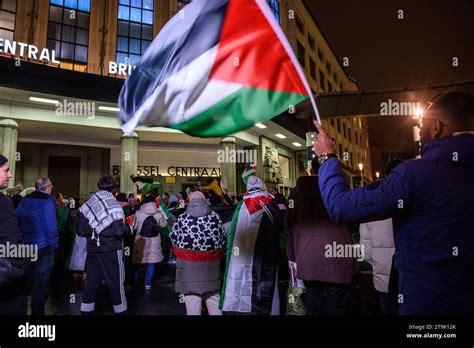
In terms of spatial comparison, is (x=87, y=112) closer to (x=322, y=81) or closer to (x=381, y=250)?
(x=381, y=250)

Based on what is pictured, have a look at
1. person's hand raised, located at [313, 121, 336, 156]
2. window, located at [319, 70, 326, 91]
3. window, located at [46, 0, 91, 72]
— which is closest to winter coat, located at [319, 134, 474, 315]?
person's hand raised, located at [313, 121, 336, 156]

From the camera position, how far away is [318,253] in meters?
3.55

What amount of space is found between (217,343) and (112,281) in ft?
7.32

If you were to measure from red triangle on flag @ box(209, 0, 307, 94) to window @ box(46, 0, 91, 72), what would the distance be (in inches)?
733

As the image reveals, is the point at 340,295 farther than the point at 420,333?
Yes

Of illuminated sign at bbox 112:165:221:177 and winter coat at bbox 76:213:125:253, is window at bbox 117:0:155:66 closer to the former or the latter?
illuminated sign at bbox 112:165:221:177

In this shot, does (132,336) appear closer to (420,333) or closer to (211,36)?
(420,333)

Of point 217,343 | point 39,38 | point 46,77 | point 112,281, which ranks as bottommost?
point 217,343

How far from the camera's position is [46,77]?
12.5 meters

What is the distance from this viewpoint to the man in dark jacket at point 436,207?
156cm

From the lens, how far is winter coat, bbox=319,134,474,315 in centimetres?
156

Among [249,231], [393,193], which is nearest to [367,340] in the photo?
[249,231]

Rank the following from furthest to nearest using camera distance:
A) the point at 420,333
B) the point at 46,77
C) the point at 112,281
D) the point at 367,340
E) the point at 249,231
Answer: the point at 46,77 < the point at 112,281 < the point at 249,231 < the point at 367,340 < the point at 420,333

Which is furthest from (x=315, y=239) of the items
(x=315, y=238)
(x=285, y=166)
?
(x=285, y=166)
